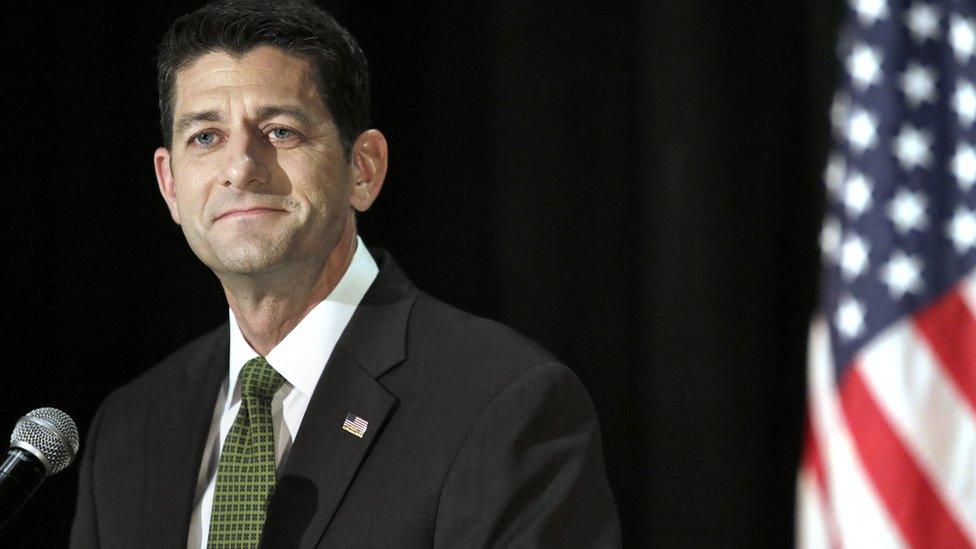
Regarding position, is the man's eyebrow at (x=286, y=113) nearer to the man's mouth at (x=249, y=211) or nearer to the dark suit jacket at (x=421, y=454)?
the man's mouth at (x=249, y=211)

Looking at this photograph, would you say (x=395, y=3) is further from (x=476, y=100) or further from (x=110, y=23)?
(x=110, y=23)

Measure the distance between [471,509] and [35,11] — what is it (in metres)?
2.12

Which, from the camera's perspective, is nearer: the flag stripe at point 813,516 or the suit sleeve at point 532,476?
the suit sleeve at point 532,476

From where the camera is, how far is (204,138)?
211cm

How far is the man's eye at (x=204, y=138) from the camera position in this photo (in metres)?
2.10

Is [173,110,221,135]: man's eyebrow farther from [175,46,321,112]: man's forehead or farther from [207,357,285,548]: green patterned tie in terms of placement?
[207,357,285,548]: green patterned tie

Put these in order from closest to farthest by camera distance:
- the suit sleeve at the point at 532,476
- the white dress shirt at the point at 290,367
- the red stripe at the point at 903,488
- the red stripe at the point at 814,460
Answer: the suit sleeve at the point at 532,476 < the white dress shirt at the point at 290,367 < the red stripe at the point at 903,488 < the red stripe at the point at 814,460

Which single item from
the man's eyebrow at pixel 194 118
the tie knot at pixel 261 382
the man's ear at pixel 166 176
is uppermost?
the man's eyebrow at pixel 194 118

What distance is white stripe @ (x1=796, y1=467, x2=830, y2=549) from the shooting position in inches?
90.0

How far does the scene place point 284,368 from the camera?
2.06m

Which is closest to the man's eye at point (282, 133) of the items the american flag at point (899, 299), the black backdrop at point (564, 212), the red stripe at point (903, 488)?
the black backdrop at point (564, 212)

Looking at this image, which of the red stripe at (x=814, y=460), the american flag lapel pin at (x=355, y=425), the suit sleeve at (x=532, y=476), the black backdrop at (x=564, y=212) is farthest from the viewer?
the black backdrop at (x=564, y=212)

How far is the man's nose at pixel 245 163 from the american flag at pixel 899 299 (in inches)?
43.8

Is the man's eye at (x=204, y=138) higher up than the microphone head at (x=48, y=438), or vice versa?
the man's eye at (x=204, y=138)
